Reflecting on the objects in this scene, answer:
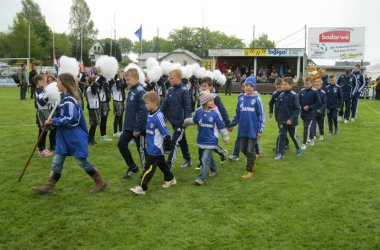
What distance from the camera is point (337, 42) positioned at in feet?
124

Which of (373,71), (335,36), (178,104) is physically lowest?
(178,104)

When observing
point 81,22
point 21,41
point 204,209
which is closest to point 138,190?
point 204,209

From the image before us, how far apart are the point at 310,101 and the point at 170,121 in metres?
4.10

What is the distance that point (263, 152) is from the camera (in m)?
8.95

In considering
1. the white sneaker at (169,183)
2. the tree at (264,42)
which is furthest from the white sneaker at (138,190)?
the tree at (264,42)

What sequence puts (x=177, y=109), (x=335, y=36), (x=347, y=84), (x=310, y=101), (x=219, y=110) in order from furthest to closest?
(x=335, y=36)
(x=347, y=84)
(x=310, y=101)
(x=219, y=110)
(x=177, y=109)

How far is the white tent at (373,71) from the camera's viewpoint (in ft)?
127

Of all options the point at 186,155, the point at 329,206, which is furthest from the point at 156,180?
the point at 329,206

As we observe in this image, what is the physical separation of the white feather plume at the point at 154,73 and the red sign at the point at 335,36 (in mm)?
30651

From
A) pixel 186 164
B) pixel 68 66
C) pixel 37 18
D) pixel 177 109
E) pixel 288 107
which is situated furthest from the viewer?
pixel 37 18

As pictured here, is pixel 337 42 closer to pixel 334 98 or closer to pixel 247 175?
pixel 334 98

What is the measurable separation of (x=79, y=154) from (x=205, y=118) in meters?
2.09

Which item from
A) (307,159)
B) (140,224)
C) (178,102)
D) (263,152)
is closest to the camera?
(140,224)

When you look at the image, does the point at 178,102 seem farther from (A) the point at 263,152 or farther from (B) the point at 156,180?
(A) the point at 263,152
